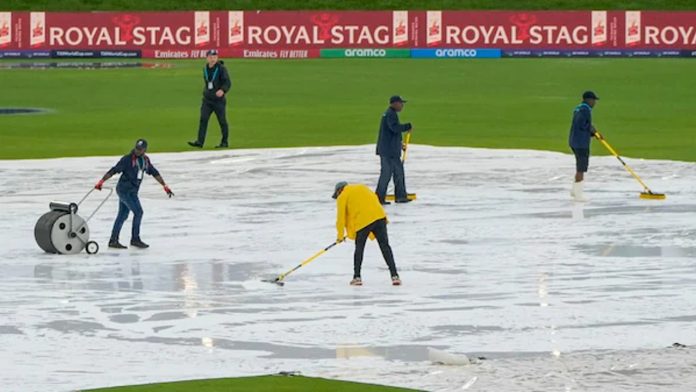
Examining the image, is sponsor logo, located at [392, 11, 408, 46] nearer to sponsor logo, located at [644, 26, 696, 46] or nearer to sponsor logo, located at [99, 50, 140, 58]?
sponsor logo, located at [644, 26, 696, 46]

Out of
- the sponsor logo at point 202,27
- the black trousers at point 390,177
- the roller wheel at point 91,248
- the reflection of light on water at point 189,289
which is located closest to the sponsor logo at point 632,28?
the sponsor logo at point 202,27

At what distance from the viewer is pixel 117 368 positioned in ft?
56.0

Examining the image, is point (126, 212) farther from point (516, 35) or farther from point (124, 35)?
point (516, 35)

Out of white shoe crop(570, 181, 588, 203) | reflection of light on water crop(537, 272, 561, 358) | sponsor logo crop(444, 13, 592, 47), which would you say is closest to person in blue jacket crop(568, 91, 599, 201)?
white shoe crop(570, 181, 588, 203)

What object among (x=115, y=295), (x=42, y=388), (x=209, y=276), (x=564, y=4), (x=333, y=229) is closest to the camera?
(x=42, y=388)

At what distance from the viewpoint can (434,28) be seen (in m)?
75.2

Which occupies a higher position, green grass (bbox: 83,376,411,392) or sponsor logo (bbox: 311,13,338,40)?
sponsor logo (bbox: 311,13,338,40)

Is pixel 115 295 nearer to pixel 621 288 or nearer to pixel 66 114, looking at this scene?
pixel 621 288

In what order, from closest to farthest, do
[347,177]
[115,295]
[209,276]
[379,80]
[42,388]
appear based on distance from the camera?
[42,388] → [115,295] → [209,276] → [347,177] → [379,80]

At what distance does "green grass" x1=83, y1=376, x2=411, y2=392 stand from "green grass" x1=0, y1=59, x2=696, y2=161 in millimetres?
22329

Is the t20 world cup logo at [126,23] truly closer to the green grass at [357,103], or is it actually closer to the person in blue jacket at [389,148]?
the green grass at [357,103]

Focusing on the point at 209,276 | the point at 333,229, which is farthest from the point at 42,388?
the point at 333,229

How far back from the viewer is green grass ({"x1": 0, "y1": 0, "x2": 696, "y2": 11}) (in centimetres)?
8375

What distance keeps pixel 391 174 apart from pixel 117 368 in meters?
13.4
